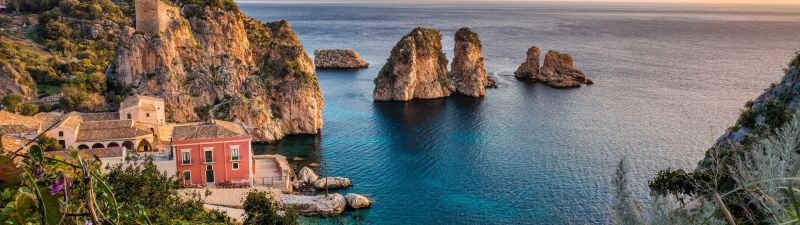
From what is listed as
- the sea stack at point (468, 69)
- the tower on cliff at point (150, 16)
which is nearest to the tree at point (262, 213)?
the tower on cliff at point (150, 16)

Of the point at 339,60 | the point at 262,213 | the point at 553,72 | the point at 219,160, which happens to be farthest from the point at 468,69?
the point at 262,213

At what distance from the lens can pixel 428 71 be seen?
2776 inches

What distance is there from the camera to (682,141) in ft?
153

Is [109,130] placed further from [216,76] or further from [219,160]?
[216,76]

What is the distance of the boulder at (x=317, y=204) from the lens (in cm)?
3216

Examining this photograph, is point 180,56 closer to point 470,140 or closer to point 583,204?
point 470,140

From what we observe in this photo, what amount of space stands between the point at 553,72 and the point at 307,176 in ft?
167

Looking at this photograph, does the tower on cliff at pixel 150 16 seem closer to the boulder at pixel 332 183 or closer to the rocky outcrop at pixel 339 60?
the boulder at pixel 332 183

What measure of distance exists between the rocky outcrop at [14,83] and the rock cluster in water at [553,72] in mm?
57266

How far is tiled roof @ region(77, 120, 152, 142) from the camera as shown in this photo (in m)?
35.9

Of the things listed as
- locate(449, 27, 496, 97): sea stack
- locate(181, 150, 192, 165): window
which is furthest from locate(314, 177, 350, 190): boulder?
locate(449, 27, 496, 97): sea stack

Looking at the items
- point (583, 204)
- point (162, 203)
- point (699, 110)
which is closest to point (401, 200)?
point (583, 204)

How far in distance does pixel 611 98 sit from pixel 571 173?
1173 inches

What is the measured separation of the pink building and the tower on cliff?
54.4 ft
